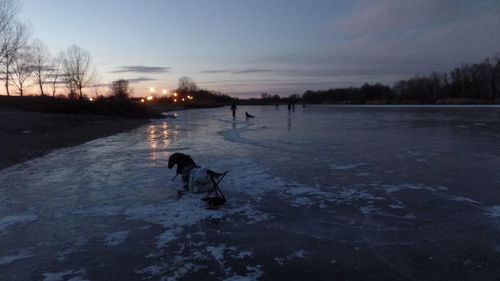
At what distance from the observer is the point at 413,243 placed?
4141 mm

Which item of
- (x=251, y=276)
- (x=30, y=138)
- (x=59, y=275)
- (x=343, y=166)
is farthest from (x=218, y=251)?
(x=30, y=138)

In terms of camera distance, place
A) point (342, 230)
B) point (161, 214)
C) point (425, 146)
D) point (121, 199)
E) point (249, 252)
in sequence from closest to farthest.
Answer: point (249, 252) < point (342, 230) < point (161, 214) < point (121, 199) < point (425, 146)

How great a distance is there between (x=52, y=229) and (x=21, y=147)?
9798 millimetres

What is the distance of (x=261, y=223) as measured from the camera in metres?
4.89

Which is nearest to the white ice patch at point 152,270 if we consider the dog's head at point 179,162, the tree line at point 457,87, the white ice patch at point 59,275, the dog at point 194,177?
the white ice patch at point 59,275

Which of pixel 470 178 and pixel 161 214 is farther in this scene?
pixel 470 178

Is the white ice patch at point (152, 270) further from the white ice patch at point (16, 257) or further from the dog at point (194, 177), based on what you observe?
the dog at point (194, 177)

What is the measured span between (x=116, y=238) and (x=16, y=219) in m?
1.89

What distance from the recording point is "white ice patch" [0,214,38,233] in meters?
4.84

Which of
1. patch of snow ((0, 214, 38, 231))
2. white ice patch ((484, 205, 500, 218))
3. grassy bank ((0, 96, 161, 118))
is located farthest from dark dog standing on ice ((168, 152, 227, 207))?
grassy bank ((0, 96, 161, 118))

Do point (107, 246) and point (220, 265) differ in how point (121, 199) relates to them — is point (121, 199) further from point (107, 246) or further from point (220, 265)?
point (220, 265)

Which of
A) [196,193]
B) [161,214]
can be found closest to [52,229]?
[161,214]

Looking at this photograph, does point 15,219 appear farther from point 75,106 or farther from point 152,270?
point 75,106

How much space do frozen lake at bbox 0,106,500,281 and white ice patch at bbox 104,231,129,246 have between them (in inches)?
1.2
